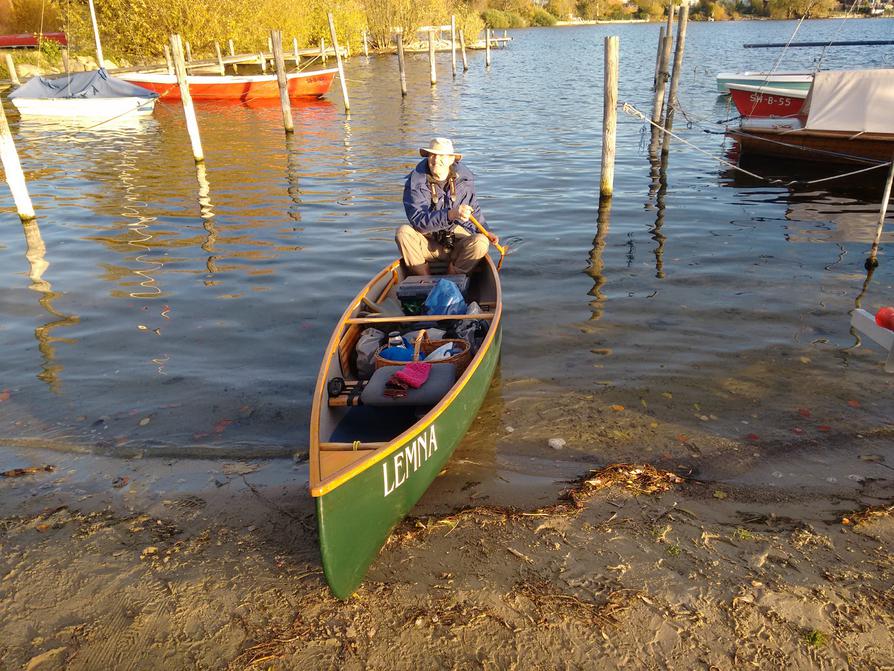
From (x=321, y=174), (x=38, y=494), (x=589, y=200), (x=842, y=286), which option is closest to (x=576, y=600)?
(x=38, y=494)

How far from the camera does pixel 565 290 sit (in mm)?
9156

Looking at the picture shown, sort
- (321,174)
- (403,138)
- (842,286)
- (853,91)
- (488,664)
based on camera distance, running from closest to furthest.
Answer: (488,664) < (842,286) < (853,91) < (321,174) < (403,138)

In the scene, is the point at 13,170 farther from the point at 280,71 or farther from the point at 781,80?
the point at 781,80

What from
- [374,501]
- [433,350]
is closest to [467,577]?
[374,501]

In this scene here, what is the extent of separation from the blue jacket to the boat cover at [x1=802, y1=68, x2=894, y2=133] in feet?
31.1

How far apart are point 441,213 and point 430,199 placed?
0.22 m

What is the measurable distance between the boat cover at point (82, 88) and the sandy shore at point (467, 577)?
22.6 m

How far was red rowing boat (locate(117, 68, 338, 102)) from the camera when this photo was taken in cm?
2811

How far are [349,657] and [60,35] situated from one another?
4954 cm

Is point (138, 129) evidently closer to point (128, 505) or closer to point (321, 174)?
point (321, 174)

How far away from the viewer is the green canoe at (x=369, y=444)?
3.63 m

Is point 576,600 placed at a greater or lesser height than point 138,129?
lesser

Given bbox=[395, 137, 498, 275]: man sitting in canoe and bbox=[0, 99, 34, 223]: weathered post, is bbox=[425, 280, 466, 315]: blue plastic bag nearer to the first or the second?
bbox=[395, 137, 498, 275]: man sitting in canoe

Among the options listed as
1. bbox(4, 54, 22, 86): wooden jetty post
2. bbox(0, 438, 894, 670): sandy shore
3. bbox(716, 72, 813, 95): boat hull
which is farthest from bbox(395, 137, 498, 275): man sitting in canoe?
bbox(4, 54, 22, 86): wooden jetty post
